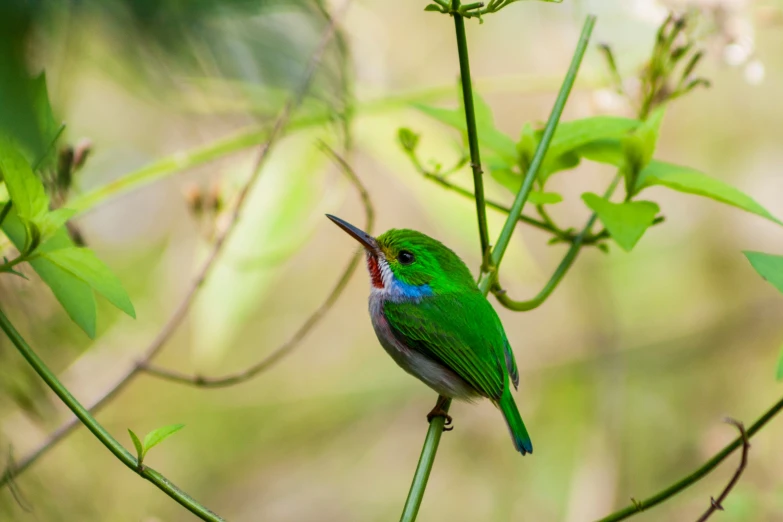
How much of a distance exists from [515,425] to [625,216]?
732 millimetres

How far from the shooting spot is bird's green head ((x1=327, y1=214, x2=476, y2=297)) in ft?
7.36

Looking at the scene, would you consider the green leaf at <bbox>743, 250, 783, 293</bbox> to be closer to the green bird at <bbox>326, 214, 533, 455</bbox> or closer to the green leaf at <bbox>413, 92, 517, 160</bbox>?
the green leaf at <bbox>413, 92, 517, 160</bbox>

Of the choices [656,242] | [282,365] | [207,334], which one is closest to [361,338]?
[282,365]

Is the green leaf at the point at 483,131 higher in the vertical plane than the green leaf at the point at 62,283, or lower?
higher

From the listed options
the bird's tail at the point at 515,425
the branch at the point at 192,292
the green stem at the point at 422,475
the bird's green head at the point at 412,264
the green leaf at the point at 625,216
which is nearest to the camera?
the branch at the point at 192,292

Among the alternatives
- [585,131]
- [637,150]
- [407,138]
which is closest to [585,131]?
[585,131]

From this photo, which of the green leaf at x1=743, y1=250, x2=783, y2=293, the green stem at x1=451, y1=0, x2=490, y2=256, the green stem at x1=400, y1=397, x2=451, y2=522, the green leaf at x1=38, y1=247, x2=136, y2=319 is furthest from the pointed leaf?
the green leaf at x1=38, y1=247, x2=136, y2=319

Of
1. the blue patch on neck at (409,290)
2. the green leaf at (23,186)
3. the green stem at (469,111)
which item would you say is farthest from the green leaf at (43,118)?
the blue patch on neck at (409,290)

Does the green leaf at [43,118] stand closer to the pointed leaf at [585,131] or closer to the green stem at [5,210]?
the green stem at [5,210]

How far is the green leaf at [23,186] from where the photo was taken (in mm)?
979

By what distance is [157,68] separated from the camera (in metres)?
0.66

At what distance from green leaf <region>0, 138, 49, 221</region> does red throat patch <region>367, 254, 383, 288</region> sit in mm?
1407

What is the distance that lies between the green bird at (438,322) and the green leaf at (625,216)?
472 millimetres

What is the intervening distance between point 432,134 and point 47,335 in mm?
1581
